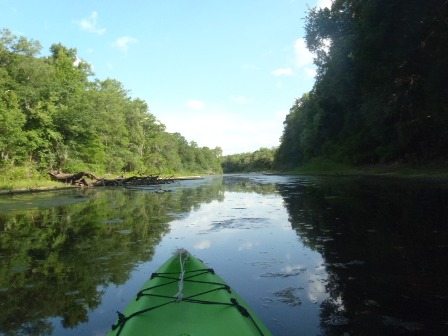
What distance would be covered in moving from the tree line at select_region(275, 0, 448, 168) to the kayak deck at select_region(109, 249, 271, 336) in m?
18.9

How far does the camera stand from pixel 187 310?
3.50 meters

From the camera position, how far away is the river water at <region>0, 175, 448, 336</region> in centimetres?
413

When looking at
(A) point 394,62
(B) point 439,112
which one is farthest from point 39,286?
(B) point 439,112

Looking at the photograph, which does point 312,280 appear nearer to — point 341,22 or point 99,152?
point 341,22

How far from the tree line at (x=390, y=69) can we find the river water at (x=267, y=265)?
11.2 meters

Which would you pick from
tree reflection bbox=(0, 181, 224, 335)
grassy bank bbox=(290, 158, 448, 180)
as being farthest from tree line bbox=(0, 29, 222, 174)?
grassy bank bbox=(290, 158, 448, 180)

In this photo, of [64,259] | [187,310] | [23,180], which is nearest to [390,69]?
[64,259]

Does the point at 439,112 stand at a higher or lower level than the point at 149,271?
higher

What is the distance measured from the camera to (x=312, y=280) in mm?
5391

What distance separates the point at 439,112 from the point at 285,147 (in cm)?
7514

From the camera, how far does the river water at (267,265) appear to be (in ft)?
13.6

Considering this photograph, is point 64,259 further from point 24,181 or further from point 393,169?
point 393,169

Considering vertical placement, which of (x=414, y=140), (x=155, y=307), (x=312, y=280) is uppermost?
(x=414, y=140)

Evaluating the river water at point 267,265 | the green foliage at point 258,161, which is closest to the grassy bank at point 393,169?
Result: the river water at point 267,265
